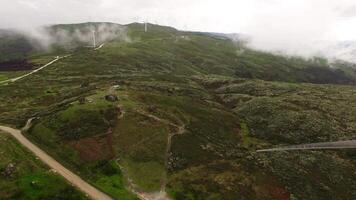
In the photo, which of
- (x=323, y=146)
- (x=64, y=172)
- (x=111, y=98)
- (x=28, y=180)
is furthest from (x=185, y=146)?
(x=323, y=146)

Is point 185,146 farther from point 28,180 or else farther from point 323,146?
point 323,146

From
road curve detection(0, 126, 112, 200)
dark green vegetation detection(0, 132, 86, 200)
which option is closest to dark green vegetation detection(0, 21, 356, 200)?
road curve detection(0, 126, 112, 200)

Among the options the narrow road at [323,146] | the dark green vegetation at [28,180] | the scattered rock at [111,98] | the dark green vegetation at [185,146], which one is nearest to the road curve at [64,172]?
the dark green vegetation at [28,180]

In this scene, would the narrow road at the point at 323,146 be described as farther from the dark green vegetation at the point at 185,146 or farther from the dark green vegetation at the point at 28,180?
the dark green vegetation at the point at 28,180

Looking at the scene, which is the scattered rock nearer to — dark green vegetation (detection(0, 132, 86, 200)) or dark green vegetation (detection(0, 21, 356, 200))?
dark green vegetation (detection(0, 21, 356, 200))

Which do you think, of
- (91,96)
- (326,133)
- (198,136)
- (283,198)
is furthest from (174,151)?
(326,133)

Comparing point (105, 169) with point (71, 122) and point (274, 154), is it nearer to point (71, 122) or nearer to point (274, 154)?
point (71, 122)
